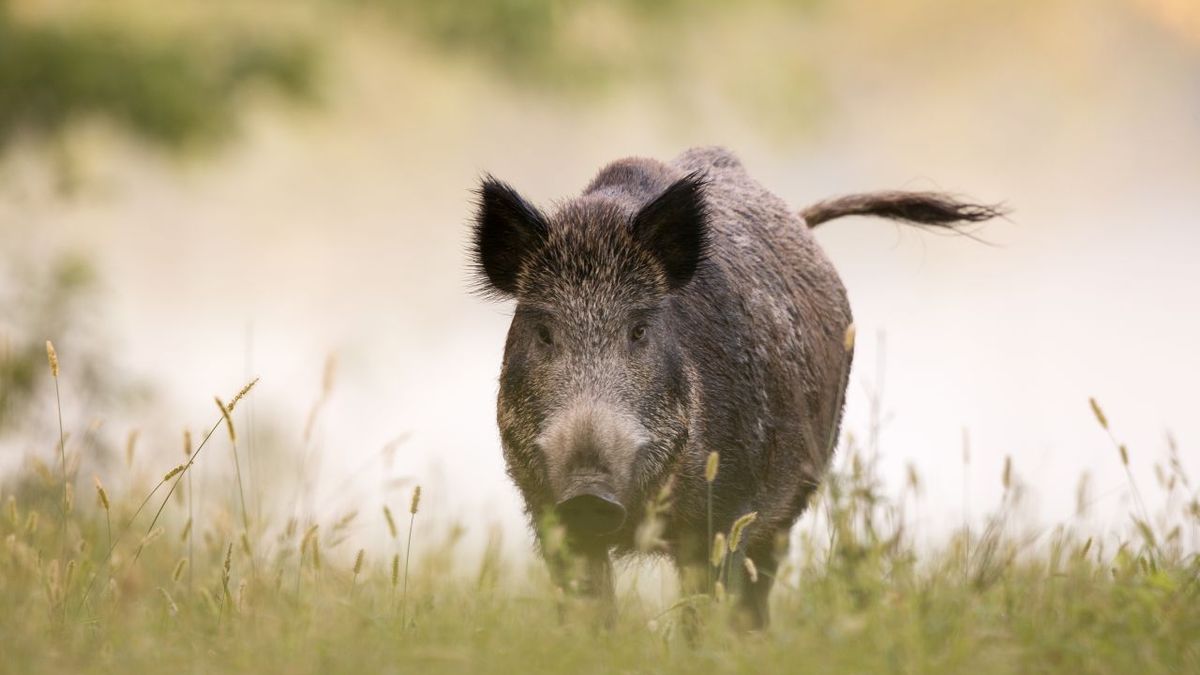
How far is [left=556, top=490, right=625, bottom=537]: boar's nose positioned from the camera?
4.79 metres

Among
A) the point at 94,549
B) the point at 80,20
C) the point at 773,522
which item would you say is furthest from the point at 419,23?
the point at 773,522

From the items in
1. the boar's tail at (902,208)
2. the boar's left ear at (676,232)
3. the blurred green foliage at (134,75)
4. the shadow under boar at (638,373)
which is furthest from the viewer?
the blurred green foliage at (134,75)

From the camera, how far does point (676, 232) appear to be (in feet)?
18.3

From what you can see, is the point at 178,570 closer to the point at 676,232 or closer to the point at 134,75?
the point at 676,232

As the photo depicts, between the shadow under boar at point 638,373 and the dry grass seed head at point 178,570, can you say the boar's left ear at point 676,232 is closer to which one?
the shadow under boar at point 638,373

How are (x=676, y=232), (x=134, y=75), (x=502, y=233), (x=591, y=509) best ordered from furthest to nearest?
(x=134, y=75)
(x=502, y=233)
(x=676, y=232)
(x=591, y=509)

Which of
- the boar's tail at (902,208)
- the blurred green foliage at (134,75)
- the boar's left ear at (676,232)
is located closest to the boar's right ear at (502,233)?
the boar's left ear at (676,232)

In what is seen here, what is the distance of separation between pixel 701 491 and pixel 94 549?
132 inches

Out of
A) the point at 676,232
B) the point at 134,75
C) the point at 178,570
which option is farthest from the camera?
the point at 134,75

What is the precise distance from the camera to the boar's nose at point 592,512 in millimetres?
4793

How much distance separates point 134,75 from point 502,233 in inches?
299

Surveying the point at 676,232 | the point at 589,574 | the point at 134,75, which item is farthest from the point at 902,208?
the point at 134,75

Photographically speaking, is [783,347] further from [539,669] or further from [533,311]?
[539,669]

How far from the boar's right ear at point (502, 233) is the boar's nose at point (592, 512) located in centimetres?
120
